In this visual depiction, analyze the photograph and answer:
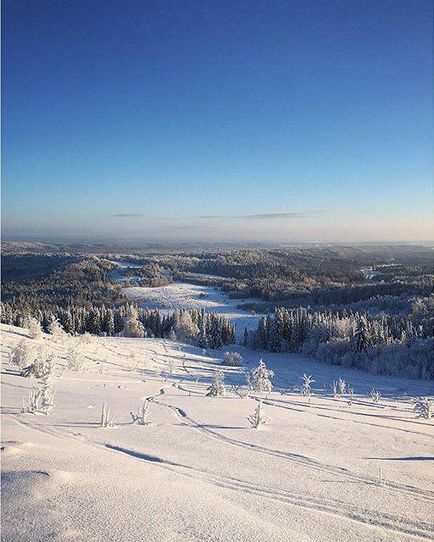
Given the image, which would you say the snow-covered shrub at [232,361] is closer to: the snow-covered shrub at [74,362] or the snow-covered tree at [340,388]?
the snow-covered tree at [340,388]

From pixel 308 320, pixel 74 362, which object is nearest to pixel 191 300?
pixel 308 320

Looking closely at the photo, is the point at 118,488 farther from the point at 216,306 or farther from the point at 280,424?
the point at 216,306

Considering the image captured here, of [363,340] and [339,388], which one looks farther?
[363,340]

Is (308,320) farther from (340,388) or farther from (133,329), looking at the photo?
(340,388)

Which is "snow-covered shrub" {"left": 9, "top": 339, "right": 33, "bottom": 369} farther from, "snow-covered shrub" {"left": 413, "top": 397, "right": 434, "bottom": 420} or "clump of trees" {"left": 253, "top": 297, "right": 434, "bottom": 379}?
"clump of trees" {"left": 253, "top": 297, "right": 434, "bottom": 379}

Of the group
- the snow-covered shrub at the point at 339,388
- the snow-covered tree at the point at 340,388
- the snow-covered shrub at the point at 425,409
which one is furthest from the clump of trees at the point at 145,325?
the snow-covered shrub at the point at 425,409
